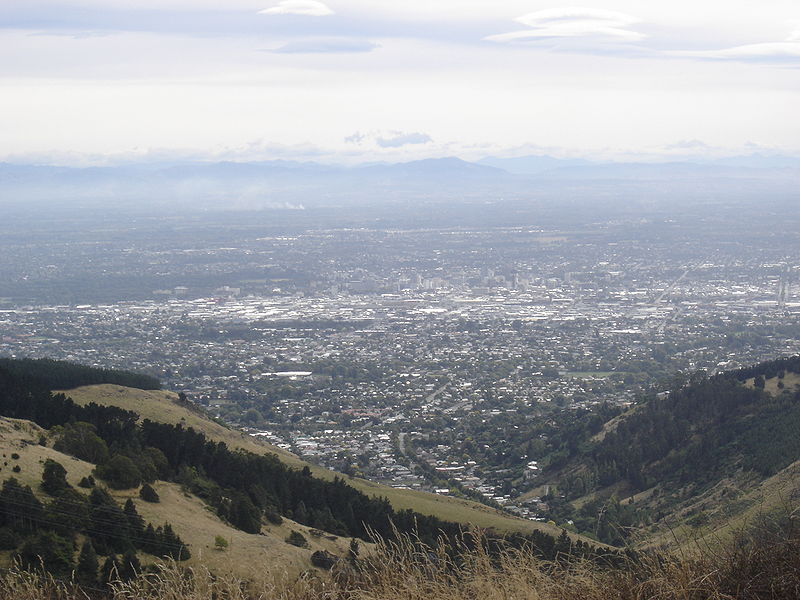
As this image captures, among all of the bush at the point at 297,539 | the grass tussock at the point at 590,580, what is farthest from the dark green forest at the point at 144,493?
the grass tussock at the point at 590,580

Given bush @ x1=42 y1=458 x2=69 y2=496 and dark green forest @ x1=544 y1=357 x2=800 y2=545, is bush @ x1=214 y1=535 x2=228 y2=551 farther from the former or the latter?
dark green forest @ x1=544 y1=357 x2=800 y2=545

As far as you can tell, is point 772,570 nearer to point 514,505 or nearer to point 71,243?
point 514,505

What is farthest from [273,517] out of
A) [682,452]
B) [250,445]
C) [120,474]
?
[682,452]

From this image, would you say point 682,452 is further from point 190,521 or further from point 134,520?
point 134,520

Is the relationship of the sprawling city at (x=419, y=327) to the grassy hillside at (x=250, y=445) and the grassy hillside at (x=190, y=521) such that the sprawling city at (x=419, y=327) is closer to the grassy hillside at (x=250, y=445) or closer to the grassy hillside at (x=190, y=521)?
the grassy hillside at (x=250, y=445)

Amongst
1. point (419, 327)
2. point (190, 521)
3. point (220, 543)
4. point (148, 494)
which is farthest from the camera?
point (419, 327)
